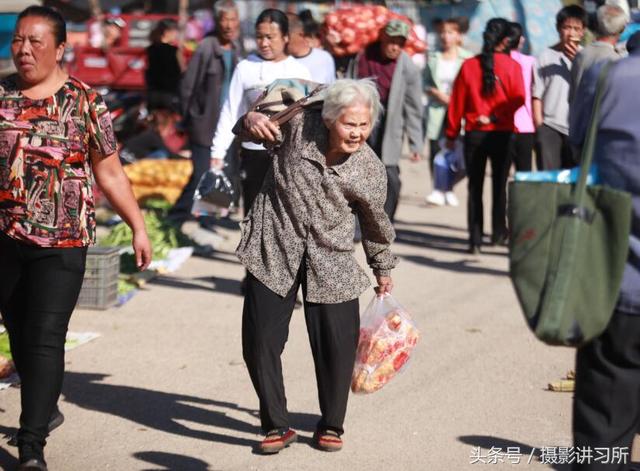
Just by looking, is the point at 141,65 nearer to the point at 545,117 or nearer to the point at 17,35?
the point at 545,117

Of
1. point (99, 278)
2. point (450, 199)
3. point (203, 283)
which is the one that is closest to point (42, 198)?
point (99, 278)

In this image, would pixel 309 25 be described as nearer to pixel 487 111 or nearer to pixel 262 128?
pixel 487 111

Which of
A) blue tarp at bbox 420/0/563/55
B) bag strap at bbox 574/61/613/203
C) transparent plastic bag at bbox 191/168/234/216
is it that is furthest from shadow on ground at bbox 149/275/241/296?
bag strap at bbox 574/61/613/203

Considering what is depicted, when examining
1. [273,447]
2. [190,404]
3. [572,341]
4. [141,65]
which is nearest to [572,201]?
[572,341]

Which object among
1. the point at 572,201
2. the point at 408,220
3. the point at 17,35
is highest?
the point at 17,35

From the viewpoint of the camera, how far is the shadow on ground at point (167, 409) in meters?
5.98

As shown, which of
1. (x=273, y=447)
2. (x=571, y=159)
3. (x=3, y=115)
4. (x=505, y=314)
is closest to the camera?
(x=3, y=115)

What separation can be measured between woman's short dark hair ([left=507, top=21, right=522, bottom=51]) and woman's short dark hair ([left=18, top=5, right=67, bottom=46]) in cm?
611

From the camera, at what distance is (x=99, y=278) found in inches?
333

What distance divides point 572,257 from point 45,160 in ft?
7.79

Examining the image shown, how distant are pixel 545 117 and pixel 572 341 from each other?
6.70 meters

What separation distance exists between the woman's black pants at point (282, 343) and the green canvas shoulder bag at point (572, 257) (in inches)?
71.2

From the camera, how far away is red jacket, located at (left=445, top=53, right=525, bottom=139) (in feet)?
34.5

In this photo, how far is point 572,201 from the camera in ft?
12.2
